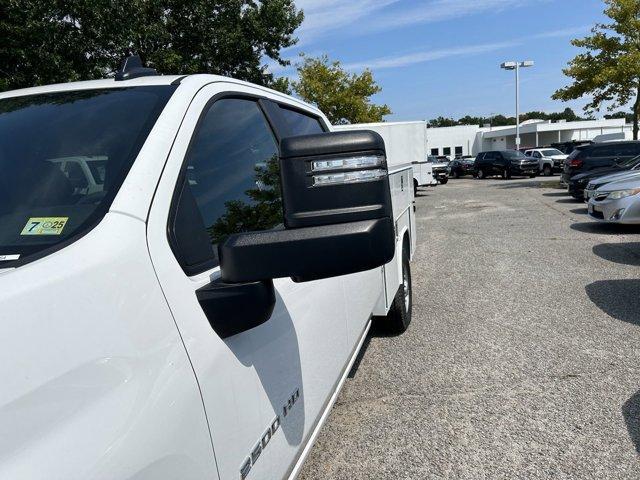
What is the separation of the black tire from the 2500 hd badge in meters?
3.11

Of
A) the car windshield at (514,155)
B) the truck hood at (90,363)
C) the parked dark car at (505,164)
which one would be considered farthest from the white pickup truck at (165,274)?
the car windshield at (514,155)

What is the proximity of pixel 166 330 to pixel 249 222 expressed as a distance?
0.81 m

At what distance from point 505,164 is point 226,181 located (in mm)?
32130

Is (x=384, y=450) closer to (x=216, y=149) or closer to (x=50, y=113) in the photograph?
(x=216, y=149)

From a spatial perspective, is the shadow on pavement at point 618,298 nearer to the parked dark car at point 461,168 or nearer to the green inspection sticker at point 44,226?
the green inspection sticker at point 44,226

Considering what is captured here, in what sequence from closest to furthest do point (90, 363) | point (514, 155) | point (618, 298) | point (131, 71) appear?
point (90, 363), point (131, 71), point (618, 298), point (514, 155)

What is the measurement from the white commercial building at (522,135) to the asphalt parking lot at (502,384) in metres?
52.3

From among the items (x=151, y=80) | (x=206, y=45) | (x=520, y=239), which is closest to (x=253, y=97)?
(x=151, y=80)

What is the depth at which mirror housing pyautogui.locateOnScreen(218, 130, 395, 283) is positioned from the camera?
4.27 feet

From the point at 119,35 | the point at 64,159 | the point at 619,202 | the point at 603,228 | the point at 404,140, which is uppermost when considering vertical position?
the point at 119,35

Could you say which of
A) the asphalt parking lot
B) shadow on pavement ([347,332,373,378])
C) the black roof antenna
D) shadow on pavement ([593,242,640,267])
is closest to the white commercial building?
shadow on pavement ([593,242,640,267])

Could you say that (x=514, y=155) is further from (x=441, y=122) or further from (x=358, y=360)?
(x=441, y=122)

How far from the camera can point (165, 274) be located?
1307 millimetres

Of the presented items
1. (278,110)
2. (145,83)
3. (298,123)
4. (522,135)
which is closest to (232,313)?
(145,83)
